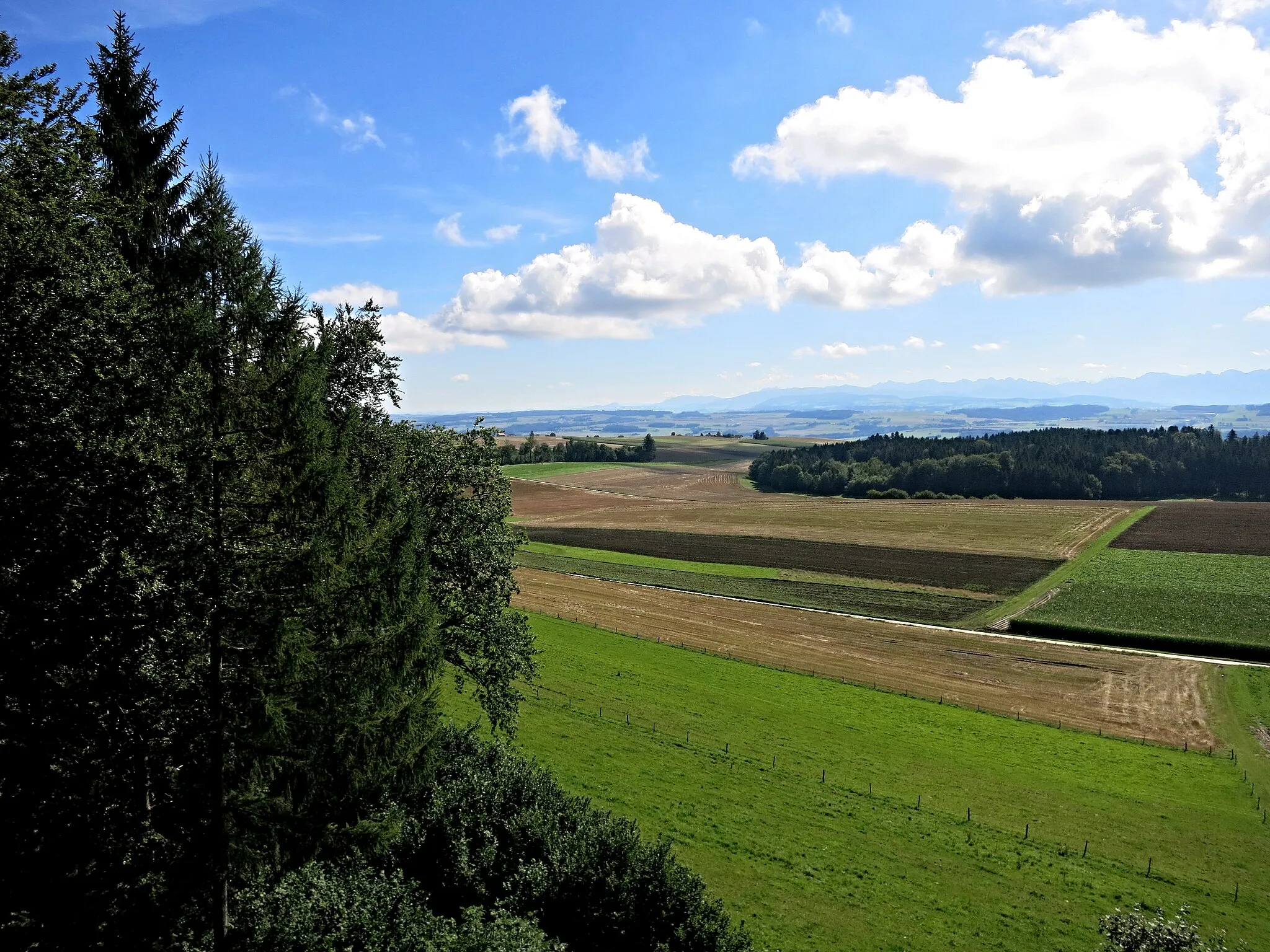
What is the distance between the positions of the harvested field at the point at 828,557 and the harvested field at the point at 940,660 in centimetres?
1638

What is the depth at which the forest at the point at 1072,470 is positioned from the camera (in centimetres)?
13050

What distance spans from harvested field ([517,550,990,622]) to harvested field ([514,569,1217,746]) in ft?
11.5

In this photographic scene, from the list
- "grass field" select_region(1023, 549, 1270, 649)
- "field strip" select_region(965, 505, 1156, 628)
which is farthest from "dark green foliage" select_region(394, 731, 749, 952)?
"grass field" select_region(1023, 549, 1270, 649)

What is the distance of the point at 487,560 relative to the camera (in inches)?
957

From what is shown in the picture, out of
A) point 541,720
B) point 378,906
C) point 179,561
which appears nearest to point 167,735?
point 179,561

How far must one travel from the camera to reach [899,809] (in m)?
26.8

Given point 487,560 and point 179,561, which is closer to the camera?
point 179,561

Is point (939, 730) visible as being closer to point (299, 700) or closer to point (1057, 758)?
point (1057, 758)

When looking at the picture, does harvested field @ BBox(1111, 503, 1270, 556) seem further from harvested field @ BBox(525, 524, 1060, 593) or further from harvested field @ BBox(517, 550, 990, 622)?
harvested field @ BBox(517, 550, 990, 622)

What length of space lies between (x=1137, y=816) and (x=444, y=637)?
2749 centimetres

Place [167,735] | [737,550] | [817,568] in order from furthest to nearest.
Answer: [737,550]
[817,568]
[167,735]

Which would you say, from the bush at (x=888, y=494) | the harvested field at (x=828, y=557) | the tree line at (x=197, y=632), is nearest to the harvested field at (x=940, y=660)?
the harvested field at (x=828, y=557)

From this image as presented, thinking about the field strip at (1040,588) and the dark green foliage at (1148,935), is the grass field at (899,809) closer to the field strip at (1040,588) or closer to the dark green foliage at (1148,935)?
the dark green foliage at (1148,935)

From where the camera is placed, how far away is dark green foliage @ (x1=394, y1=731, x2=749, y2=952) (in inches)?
624
